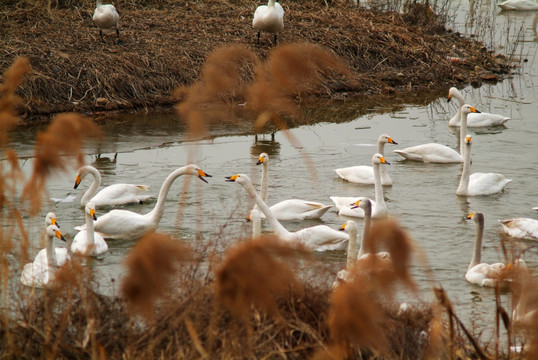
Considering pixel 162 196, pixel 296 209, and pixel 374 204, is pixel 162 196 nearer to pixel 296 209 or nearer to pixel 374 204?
pixel 296 209

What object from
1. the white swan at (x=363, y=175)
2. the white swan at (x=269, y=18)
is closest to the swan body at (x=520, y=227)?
the white swan at (x=363, y=175)

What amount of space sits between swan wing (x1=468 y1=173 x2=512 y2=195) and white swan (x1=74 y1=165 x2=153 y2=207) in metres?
3.94

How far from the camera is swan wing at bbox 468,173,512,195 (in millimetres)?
9805

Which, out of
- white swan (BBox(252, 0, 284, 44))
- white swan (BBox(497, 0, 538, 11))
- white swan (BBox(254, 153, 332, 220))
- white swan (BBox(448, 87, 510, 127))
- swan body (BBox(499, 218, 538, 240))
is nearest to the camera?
swan body (BBox(499, 218, 538, 240))

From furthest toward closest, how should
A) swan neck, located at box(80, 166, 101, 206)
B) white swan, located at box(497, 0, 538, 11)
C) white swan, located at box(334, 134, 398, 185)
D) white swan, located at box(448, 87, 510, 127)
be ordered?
white swan, located at box(497, 0, 538, 11)
white swan, located at box(448, 87, 510, 127)
white swan, located at box(334, 134, 398, 185)
swan neck, located at box(80, 166, 101, 206)

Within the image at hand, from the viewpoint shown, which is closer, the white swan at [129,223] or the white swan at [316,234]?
the white swan at [316,234]

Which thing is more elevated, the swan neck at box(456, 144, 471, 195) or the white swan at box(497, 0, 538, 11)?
the white swan at box(497, 0, 538, 11)

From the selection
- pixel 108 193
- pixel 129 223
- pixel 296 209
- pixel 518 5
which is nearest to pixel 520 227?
pixel 296 209

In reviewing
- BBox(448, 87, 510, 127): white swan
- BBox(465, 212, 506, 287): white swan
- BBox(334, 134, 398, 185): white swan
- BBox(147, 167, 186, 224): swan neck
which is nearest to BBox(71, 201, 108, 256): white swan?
BBox(147, 167, 186, 224): swan neck

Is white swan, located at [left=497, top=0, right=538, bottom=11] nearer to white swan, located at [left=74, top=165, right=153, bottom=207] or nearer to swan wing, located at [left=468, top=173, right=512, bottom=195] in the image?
swan wing, located at [left=468, top=173, right=512, bottom=195]

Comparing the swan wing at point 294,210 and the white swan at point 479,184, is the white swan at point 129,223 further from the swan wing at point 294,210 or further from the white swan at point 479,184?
the white swan at point 479,184

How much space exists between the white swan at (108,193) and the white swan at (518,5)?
18.4 metres

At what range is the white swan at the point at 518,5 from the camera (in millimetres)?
24938

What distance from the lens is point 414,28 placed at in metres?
18.7
